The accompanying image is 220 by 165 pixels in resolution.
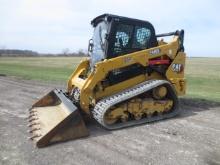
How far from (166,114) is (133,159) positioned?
310 centimetres

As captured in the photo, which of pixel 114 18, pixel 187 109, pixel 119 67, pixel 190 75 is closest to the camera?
pixel 119 67

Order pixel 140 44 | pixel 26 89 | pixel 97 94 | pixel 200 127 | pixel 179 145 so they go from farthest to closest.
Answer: pixel 26 89 → pixel 140 44 → pixel 97 94 → pixel 200 127 → pixel 179 145

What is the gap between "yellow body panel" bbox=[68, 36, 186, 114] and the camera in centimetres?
782

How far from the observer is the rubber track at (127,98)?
24.2 ft

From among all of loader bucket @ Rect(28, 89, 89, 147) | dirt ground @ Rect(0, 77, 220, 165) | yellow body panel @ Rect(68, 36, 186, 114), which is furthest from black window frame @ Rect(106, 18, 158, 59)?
dirt ground @ Rect(0, 77, 220, 165)

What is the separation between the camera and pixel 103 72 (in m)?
7.89

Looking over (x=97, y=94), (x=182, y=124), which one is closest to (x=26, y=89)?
(x=97, y=94)

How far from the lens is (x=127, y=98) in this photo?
7.74m

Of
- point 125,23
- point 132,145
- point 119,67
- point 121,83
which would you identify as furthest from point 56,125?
point 125,23

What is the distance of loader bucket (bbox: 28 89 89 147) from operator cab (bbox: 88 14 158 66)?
1.62m

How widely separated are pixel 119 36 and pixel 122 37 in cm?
11

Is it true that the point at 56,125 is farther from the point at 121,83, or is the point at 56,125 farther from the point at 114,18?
the point at 114,18

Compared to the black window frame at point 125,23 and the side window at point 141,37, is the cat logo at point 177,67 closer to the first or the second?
the black window frame at point 125,23

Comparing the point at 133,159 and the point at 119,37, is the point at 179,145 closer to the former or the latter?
the point at 133,159
